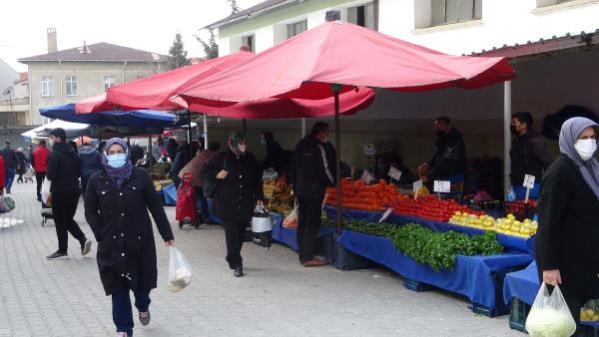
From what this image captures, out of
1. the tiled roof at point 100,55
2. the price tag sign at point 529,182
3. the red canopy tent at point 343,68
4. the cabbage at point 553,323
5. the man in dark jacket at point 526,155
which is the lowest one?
the cabbage at point 553,323

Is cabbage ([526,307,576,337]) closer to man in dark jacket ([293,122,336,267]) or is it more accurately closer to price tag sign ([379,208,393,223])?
price tag sign ([379,208,393,223])

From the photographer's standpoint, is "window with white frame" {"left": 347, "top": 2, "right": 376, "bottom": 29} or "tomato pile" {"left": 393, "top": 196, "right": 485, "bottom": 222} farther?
"window with white frame" {"left": 347, "top": 2, "right": 376, "bottom": 29}

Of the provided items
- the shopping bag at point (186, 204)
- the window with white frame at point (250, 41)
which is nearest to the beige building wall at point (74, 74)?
the window with white frame at point (250, 41)

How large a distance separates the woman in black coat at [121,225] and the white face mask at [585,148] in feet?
10.9

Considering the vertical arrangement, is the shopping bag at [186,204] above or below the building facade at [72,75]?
below

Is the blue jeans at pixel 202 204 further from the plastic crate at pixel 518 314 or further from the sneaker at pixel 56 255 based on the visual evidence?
the plastic crate at pixel 518 314

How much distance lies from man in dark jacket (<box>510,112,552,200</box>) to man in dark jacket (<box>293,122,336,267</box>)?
223 cm

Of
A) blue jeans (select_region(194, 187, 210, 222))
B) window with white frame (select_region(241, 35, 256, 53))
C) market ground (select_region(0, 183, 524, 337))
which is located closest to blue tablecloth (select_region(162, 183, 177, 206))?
blue jeans (select_region(194, 187, 210, 222))

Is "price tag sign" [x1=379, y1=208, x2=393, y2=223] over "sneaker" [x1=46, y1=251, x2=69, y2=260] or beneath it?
over

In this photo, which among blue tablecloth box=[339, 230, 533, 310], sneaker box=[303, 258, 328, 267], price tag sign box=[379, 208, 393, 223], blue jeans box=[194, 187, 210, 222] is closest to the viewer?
blue tablecloth box=[339, 230, 533, 310]

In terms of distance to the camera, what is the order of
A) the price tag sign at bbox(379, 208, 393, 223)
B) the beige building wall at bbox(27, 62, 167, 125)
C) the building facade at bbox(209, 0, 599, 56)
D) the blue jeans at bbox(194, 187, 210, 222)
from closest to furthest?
the price tag sign at bbox(379, 208, 393, 223) < the building facade at bbox(209, 0, 599, 56) < the blue jeans at bbox(194, 187, 210, 222) < the beige building wall at bbox(27, 62, 167, 125)

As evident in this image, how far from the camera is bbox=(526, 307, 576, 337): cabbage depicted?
444cm

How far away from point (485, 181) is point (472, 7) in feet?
14.9

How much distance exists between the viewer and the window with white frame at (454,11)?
1430 centimetres
